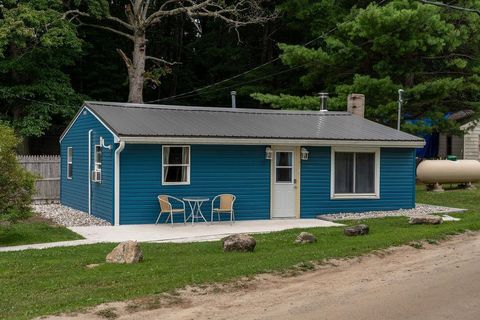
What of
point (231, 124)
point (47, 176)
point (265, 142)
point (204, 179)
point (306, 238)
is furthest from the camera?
point (47, 176)

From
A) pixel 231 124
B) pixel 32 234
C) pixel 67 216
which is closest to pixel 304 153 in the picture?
pixel 231 124

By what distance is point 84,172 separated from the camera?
18531 mm

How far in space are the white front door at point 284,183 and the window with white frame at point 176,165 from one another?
101 inches

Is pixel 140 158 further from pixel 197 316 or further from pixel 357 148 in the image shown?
pixel 197 316

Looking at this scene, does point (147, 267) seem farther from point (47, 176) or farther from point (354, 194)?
point (47, 176)

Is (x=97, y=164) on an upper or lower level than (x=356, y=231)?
upper

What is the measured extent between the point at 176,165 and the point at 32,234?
413 cm

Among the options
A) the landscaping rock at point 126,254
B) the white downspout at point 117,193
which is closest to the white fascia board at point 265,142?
the white downspout at point 117,193

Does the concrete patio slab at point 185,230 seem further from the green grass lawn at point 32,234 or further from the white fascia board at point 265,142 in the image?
the white fascia board at point 265,142

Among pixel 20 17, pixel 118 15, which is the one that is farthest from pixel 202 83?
Answer: pixel 20 17

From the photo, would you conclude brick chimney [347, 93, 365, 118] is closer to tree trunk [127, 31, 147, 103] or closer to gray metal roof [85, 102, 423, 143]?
gray metal roof [85, 102, 423, 143]

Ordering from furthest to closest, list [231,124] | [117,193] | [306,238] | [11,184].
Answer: [231,124] < [117,193] < [11,184] < [306,238]

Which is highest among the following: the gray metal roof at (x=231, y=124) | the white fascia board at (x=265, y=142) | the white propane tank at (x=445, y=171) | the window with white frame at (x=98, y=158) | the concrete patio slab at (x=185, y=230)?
the gray metal roof at (x=231, y=124)

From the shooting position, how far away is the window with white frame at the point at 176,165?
16141 mm
